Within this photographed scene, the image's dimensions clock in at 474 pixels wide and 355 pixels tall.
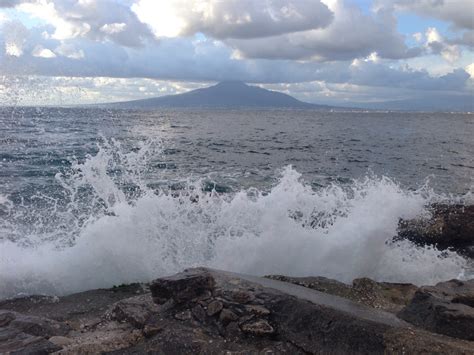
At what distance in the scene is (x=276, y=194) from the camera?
933 centimetres

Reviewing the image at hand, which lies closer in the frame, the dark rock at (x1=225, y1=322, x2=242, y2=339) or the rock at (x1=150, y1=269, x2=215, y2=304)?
the dark rock at (x1=225, y1=322, x2=242, y2=339)

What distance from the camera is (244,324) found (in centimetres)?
459

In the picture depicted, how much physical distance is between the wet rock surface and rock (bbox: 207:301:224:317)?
11mm

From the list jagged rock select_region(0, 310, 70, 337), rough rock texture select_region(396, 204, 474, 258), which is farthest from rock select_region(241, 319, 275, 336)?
rough rock texture select_region(396, 204, 474, 258)

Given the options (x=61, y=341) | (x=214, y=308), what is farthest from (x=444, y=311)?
(x=61, y=341)

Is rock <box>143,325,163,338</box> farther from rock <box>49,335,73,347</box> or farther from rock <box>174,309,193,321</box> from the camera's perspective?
rock <box>49,335,73,347</box>

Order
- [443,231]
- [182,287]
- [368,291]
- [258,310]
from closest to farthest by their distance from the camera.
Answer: [258,310] < [182,287] < [368,291] < [443,231]

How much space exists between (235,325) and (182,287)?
818 millimetres

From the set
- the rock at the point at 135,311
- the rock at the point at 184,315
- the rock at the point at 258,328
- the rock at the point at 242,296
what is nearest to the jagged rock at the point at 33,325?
the rock at the point at 135,311

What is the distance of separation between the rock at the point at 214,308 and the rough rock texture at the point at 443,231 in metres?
6.77

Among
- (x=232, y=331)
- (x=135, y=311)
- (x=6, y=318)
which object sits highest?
(x=232, y=331)

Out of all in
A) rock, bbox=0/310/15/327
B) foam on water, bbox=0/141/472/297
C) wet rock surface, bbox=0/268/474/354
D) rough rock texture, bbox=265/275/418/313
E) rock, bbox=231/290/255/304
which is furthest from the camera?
foam on water, bbox=0/141/472/297

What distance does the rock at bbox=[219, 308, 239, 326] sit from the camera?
15.4ft

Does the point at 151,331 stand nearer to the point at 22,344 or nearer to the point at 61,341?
the point at 61,341
